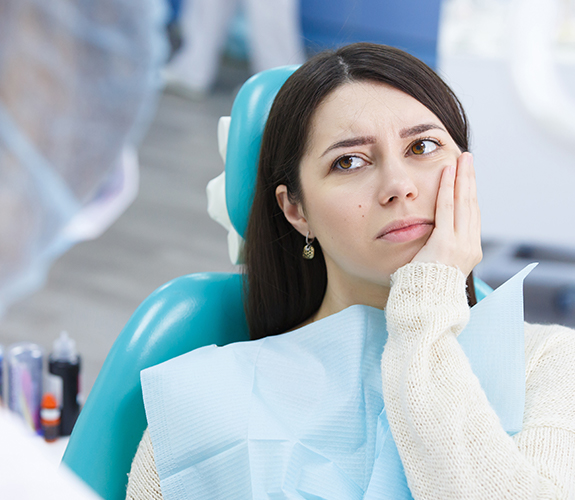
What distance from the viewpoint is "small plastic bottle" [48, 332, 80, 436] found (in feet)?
5.88

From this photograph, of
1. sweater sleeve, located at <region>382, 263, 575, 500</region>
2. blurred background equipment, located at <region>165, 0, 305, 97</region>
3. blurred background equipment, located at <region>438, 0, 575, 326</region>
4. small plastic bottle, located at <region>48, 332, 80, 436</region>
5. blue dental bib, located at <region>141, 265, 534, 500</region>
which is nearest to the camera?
sweater sleeve, located at <region>382, 263, 575, 500</region>

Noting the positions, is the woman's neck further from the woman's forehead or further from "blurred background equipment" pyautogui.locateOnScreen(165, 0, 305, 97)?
"blurred background equipment" pyautogui.locateOnScreen(165, 0, 305, 97)

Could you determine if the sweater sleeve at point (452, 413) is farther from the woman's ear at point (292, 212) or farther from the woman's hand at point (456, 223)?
the woman's ear at point (292, 212)

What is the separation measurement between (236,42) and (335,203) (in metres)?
4.52

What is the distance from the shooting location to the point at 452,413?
36.7 inches

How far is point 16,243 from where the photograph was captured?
2955mm

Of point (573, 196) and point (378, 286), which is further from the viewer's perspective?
point (573, 196)

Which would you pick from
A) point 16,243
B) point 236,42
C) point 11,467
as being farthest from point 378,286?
point 236,42

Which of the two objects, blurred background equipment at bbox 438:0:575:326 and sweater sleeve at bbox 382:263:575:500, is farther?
blurred background equipment at bbox 438:0:575:326

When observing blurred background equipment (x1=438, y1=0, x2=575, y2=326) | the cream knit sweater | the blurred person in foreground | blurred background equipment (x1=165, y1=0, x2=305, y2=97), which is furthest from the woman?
blurred background equipment (x1=165, y1=0, x2=305, y2=97)

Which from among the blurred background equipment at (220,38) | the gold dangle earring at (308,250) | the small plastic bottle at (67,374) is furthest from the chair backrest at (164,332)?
the blurred background equipment at (220,38)

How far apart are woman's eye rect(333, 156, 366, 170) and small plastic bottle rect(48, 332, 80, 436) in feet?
3.22

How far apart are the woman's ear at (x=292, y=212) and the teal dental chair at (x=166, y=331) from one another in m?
0.07

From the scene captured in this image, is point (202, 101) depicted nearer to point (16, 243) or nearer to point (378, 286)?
point (16, 243)
